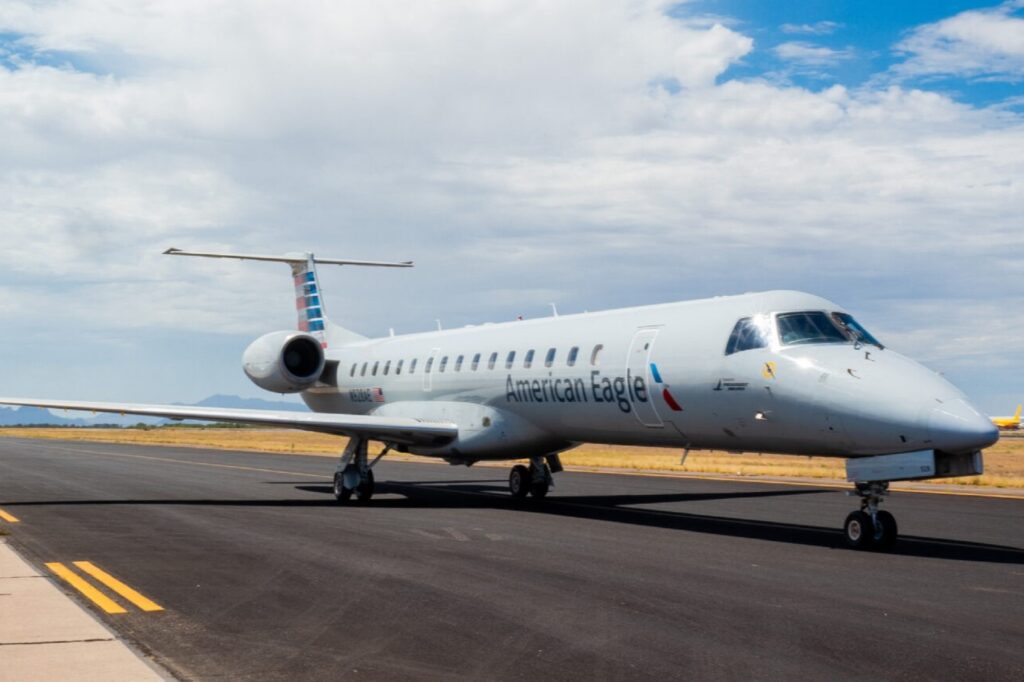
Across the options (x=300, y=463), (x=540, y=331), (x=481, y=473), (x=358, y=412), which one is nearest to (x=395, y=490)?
(x=358, y=412)

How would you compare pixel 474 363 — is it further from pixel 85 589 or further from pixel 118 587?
pixel 85 589

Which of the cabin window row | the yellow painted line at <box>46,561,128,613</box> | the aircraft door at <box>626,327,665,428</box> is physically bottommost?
the yellow painted line at <box>46,561,128,613</box>

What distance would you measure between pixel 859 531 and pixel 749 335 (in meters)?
3.01

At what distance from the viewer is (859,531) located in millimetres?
13594

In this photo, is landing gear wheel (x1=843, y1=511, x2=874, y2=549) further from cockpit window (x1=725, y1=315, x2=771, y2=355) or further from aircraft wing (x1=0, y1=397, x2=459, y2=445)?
aircraft wing (x1=0, y1=397, x2=459, y2=445)

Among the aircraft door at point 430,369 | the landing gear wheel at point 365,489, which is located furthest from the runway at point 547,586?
the aircraft door at point 430,369

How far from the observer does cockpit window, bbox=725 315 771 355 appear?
48.9ft

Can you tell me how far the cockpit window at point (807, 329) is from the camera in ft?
47.2

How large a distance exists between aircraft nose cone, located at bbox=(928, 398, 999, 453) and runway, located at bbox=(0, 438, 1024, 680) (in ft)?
4.38

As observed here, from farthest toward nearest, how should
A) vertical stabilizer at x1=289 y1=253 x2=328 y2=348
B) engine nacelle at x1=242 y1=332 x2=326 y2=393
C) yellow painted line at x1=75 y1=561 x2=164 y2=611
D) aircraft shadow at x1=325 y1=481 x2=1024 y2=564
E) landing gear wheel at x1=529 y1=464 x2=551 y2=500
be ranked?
vertical stabilizer at x1=289 y1=253 x2=328 y2=348, engine nacelle at x1=242 y1=332 x2=326 y2=393, landing gear wheel at x1=529 y1=464 x2=551 y2=500, aircraft shadow at x1=325 y1=481 x2=1024 y2=564, yellow painted line at x1=75 y1=561 x2=164 y2=611

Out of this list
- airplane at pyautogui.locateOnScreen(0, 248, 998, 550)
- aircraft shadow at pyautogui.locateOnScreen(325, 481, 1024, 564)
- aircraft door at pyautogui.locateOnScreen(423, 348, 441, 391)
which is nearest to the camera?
airplane at pyautogui.locateOnScreen(0, 248, 998, 550)

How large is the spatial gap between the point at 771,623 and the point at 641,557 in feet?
13.2

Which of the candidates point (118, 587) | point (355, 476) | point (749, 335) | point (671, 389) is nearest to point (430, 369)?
point (355, 476)

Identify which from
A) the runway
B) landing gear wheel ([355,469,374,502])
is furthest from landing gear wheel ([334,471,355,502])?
the runway
